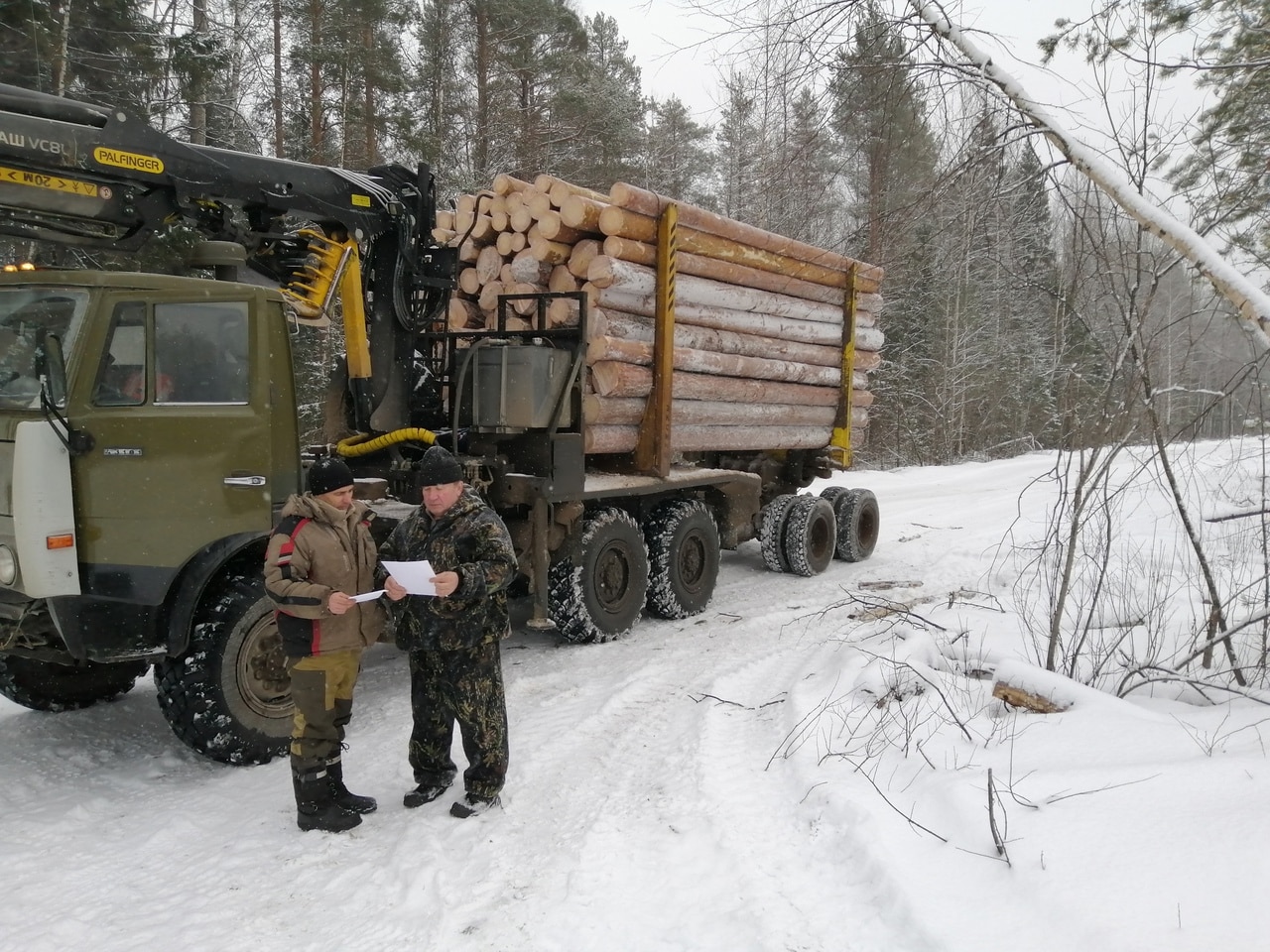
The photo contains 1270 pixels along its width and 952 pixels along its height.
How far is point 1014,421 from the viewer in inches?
1169

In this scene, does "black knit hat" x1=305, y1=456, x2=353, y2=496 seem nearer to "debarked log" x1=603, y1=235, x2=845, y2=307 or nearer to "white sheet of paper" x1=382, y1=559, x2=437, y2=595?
"white sheet of paper" x1=382, y1=559, x2=437, y2=595

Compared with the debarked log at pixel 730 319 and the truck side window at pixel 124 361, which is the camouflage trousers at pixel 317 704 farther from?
the debarked log at pixel 730 319

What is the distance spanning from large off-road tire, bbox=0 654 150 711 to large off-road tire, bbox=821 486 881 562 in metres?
7.68

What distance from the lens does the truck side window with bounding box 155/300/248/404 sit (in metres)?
4.54

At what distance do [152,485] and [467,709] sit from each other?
2.06 meters

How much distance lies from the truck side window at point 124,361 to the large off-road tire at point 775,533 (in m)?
6.81

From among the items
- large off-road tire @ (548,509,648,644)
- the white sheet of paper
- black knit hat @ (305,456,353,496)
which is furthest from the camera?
large off-road tire @ (548,509,648,644)

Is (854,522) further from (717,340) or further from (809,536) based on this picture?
(717,340)

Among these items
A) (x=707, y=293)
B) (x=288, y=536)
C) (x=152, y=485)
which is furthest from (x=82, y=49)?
(x=288, y=536)

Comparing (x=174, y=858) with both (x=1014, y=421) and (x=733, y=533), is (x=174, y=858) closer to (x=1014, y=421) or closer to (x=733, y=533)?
(x=733, y=533)

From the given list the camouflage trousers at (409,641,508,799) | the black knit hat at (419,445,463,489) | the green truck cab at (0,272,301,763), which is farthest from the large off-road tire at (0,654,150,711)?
the black knit hat at (419,445,463,489)

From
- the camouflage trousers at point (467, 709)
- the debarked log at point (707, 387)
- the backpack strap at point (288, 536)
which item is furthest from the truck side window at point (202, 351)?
the debarked log at point (707, 387)

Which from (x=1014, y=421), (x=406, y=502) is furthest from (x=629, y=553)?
(x=1014, y=421)

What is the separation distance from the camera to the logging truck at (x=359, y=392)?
4328 millimetres
